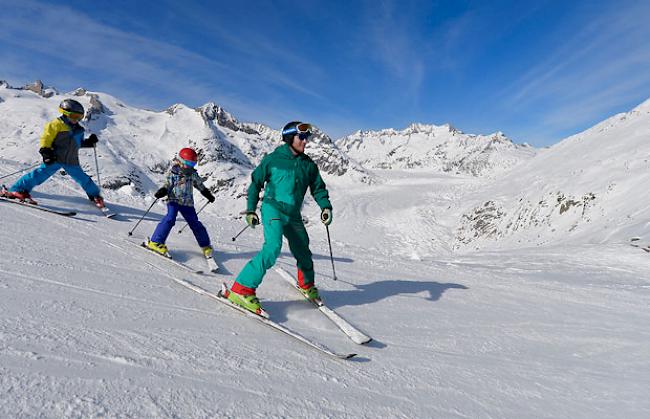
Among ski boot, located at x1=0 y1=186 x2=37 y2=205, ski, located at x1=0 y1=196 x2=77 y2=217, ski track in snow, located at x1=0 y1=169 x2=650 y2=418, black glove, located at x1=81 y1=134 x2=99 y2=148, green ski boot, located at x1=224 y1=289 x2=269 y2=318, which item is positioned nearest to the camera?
ski track in snow, located at x1=0 y1=169 x2=650 y2=418

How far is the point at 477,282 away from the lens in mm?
7074

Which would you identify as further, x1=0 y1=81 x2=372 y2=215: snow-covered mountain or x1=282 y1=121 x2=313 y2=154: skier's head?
x1=0 y1=81 x2=372 y2=215: snow-covered mountain

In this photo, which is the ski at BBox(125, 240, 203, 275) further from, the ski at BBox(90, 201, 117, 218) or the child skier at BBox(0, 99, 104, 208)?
the child skier at BBox(0, 99, 104, 208)

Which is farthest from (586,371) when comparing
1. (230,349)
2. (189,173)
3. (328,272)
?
(189,173)

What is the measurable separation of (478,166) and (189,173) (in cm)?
11944

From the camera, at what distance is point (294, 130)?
4355 millimetres

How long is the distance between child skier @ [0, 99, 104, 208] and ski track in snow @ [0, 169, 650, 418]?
0.99 meters

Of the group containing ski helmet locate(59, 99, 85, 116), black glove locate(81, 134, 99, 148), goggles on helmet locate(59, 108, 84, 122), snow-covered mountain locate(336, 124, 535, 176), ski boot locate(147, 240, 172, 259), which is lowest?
ski boot locate(147, 240, 172, 259)

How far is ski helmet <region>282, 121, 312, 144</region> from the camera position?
172 inches

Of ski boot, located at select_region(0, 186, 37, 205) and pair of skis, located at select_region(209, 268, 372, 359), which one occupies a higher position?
ski boot, located at select_region(0, 186, 37, 205)

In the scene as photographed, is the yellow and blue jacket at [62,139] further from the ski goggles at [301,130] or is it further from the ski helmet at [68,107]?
the ski goggles at [301,130]

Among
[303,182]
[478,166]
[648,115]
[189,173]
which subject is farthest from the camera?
[478,166]

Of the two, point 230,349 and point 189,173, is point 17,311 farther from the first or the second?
point 189,173

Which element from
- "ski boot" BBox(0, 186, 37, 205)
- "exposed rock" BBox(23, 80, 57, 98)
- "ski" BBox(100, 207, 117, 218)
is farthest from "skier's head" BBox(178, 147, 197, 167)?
"exposed rock" BBox(23, 80, 57, 98)
